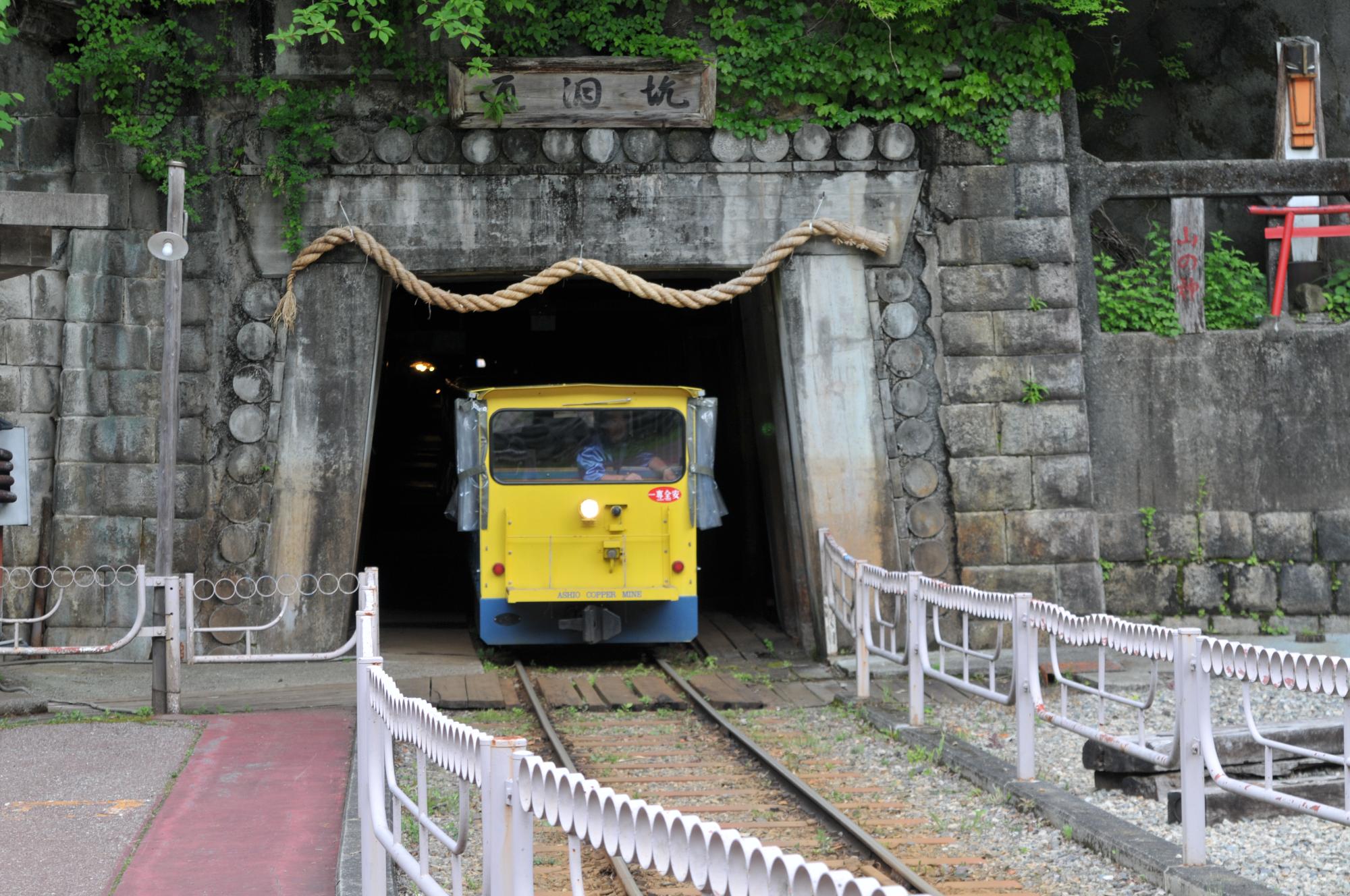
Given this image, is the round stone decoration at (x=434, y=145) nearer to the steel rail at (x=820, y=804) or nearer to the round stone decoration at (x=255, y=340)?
the round stone decoration at (x=255, y=340)

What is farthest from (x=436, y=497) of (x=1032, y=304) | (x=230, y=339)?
(x=1032, y=304)

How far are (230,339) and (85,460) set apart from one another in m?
1.59

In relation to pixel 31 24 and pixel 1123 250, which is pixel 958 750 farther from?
pixel 31 24

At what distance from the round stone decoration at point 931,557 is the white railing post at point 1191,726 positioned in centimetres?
681

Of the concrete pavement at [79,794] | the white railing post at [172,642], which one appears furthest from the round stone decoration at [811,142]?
the concrete pavement at [79,794]

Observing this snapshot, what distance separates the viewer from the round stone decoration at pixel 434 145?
12.8m

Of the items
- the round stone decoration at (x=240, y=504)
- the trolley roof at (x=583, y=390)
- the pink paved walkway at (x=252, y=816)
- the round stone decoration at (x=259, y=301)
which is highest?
the round stone decoration at (x=259, y=301)

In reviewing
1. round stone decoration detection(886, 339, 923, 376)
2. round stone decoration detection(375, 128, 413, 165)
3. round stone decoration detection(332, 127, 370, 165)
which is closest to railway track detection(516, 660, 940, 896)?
round stone decoration detection(886, 339, 923, 376)

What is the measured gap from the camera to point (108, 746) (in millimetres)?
8312

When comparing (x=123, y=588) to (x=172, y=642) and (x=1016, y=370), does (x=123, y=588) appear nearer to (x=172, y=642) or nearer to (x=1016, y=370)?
(x=172, y=642)

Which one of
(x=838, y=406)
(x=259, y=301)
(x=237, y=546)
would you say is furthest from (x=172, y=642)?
(x=838, y=406)

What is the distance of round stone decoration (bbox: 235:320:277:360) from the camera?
41.8ft

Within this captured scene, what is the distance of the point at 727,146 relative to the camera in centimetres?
1296

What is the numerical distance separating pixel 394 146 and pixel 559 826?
10064 mm
